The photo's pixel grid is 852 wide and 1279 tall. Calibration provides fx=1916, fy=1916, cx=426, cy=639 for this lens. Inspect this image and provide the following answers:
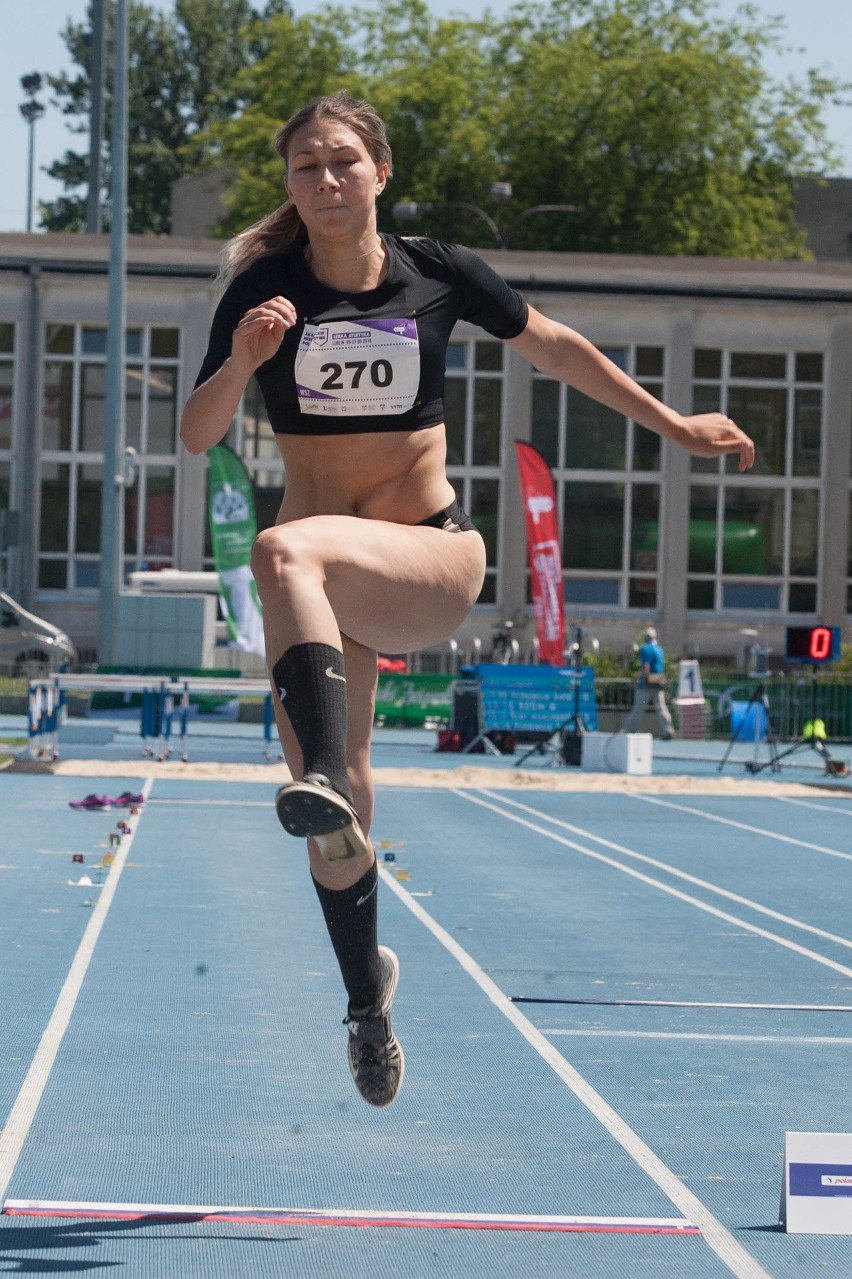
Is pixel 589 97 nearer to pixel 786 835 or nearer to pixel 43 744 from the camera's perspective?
pixel 43 744

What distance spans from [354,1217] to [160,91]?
74685 mm

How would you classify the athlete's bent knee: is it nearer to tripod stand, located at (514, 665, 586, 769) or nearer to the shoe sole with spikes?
the shoe sole with spikes

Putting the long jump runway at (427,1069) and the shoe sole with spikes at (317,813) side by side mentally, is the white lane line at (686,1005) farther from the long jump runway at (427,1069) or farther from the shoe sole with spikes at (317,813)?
the shoe sole with spikes at (317,813)

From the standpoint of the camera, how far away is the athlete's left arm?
14.9 feet

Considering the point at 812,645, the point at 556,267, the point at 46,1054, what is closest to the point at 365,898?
the point at 46,1054

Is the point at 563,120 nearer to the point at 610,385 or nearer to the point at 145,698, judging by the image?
the point at 145,698

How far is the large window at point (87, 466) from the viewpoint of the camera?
4062cm

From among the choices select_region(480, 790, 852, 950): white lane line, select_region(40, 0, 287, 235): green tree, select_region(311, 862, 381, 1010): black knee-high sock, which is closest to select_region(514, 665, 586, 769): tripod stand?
select_region(480, 790, 852, 950): white lane line

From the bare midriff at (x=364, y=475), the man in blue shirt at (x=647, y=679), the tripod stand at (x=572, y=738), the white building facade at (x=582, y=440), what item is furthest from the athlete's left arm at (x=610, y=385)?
the white building facade at (x=582, y=440)

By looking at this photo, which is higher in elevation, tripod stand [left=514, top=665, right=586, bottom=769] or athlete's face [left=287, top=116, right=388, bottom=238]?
athlete's face [left=287, top=116, right=388, bottom=238]

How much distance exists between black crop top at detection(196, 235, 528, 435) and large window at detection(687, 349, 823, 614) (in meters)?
37.5

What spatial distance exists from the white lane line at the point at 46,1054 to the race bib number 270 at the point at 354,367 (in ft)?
6.30

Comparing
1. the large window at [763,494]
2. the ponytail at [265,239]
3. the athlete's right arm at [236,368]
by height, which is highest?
the large window at [763,494]

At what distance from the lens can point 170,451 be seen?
135 feet
